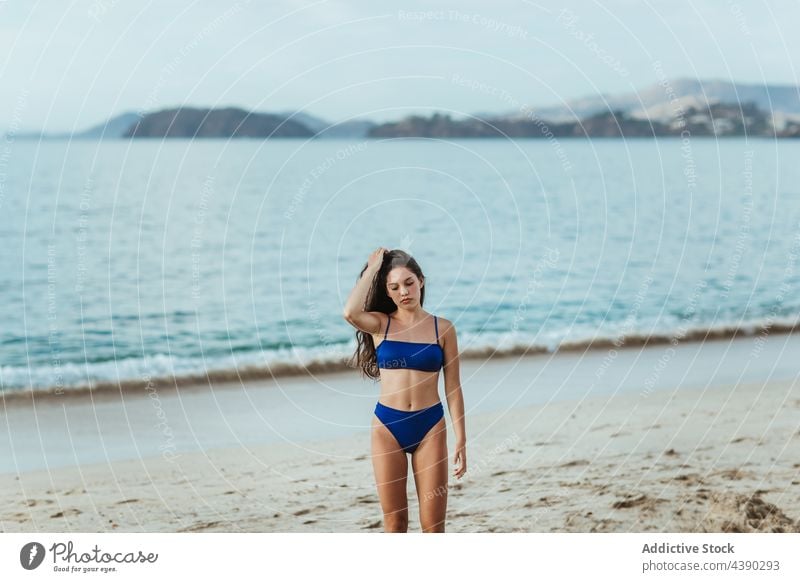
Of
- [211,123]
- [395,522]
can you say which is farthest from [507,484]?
[211,123]

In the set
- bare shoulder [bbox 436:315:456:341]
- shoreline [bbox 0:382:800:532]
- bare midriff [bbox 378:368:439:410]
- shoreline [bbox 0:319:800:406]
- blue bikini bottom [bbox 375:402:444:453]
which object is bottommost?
shoreline [bbox 0:382:800:532]

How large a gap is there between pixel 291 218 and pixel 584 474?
9.57 m

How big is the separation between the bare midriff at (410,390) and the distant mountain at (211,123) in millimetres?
13032

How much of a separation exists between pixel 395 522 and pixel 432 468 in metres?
0.33

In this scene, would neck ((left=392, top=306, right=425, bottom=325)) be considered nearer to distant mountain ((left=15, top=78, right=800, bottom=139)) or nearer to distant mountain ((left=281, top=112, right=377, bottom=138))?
distant mountain ((left=15, top=78, right=800, bottom=139))

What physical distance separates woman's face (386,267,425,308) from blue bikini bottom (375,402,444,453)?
42cm

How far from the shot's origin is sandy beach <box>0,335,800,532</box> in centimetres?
510

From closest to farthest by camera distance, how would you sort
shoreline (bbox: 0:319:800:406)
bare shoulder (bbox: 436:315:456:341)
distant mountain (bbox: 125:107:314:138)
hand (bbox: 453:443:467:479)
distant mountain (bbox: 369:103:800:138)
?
hand (bbox: 453:443:467:479) → bare shoulder (bbox: 436:315:456:341) → shoreline (bbox: 0:319:800:406) → distant mountain (bbox: 369:103:800:138) → distant mountain (bbox: 125:107:314:138)

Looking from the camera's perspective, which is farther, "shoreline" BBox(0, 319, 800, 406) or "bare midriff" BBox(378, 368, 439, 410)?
"shoreline" BBox(0, 319, 800, 406)

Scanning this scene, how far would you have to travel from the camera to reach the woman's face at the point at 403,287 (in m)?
3.87

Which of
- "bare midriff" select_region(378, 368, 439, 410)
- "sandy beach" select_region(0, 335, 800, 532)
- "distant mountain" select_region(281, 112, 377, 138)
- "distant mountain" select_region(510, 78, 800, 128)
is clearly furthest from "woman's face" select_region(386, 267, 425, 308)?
"distant mountain" select_region(281, 112, 377, 138)

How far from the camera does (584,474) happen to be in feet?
18.5

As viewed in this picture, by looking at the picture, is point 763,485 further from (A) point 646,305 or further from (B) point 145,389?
(A) point 646,305

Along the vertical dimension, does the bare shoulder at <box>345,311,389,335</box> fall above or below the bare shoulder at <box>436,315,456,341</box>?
above
